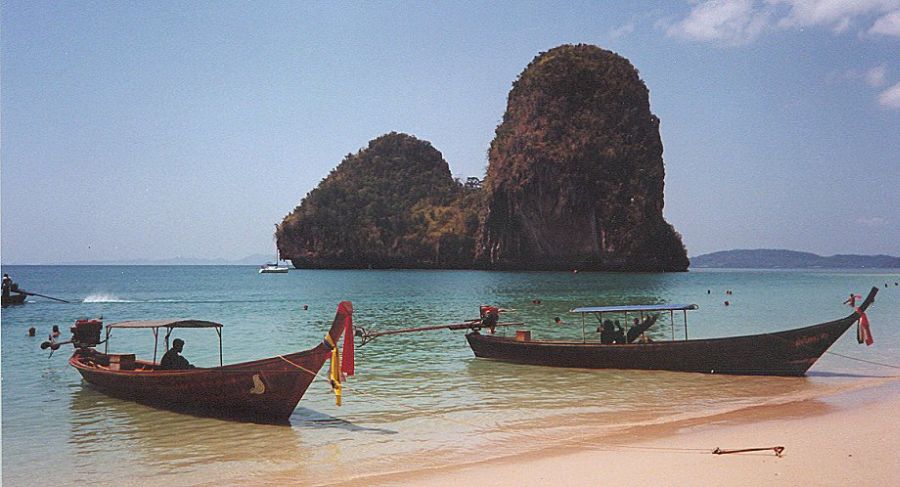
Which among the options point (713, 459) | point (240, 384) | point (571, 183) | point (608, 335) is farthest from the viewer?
point (571, 183)

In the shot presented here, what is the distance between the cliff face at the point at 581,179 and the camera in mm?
96938

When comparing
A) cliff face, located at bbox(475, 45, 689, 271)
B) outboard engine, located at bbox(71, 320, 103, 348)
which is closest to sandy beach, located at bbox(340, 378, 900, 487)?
outboard engine, located at bbox(71, 320, 103, 348)

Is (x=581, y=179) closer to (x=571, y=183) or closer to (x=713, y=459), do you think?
(x=571, y=183)

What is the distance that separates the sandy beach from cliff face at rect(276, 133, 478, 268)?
109 m

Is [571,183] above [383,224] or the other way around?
above

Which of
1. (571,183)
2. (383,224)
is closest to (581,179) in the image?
(571,183)

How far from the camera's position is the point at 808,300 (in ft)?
148

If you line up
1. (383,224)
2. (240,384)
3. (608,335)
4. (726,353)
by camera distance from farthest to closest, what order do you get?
(383,224) < (608,335) < (726,353) < (240,384)

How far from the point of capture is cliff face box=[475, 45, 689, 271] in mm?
96938

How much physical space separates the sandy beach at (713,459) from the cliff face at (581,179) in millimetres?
86921

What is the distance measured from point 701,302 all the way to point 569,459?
37.1 meters

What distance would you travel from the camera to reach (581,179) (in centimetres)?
9662

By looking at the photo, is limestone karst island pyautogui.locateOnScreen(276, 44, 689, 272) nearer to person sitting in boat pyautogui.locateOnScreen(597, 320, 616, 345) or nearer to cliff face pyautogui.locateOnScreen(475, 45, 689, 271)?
cliff face pyautogui.locateOnScreen(475, 45, 689, 271)

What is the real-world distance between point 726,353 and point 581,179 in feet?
273
